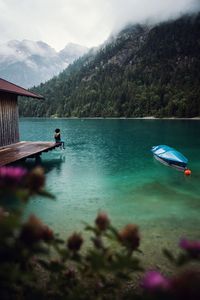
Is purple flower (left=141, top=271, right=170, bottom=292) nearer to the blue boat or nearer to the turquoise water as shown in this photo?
the turquoise water

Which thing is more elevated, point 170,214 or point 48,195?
point 48,195

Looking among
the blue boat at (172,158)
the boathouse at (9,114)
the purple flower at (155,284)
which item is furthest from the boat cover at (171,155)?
the purple flower at (155,284)

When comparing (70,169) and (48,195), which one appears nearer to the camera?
(48,195)

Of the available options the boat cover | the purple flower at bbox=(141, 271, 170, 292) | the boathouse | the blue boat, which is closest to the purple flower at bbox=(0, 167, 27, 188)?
the purple flower at bbox=(141, 271, 170, 292)

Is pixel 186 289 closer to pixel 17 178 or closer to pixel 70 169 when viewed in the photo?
pixel 17 178

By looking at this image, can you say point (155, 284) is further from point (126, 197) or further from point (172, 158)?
point (172, 158)

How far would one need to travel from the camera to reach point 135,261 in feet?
9.37

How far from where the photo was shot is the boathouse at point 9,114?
25561 mm

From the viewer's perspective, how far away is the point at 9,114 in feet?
90.2

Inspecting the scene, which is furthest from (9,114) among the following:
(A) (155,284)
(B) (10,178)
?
(A) (155,284)

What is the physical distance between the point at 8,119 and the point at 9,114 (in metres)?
0.56

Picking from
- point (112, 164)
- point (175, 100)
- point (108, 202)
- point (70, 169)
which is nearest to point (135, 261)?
point (108, 202)

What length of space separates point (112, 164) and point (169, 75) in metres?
176

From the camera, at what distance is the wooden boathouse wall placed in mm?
25766
